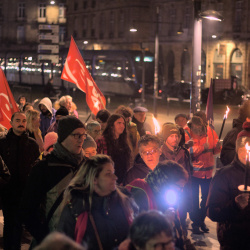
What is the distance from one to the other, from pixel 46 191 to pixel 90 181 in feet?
2.36

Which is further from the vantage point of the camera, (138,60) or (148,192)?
(138,60)

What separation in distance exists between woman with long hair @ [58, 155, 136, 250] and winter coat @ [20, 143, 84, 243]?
50 cm

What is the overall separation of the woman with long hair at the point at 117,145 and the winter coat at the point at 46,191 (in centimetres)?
281

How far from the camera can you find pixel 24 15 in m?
93.6

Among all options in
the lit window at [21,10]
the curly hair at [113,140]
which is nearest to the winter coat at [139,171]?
the curly hair at [113,140]

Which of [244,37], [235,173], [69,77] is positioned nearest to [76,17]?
[244,37]

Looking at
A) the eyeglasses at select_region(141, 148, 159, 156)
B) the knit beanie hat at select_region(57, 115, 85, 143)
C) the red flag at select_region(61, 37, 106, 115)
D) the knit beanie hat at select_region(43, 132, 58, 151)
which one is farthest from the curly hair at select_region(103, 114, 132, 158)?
the knit beanie hat at select_region(57, 115, 85, 143)

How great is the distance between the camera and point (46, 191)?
14.2ft

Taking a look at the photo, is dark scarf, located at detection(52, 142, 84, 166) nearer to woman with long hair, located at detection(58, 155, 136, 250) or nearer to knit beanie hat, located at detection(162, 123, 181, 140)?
woman with long hair, located at detection(58, 155, 136, 250)

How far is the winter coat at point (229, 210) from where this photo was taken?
14.8 feet

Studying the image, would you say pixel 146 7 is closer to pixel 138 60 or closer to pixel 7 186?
pixel 138 60

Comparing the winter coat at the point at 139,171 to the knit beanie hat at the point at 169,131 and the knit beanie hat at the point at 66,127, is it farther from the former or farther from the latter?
the knit beanie hat at the point at 169,131

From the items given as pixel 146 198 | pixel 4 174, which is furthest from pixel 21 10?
pixel 146 198

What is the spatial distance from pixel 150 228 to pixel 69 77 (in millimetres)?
7540
